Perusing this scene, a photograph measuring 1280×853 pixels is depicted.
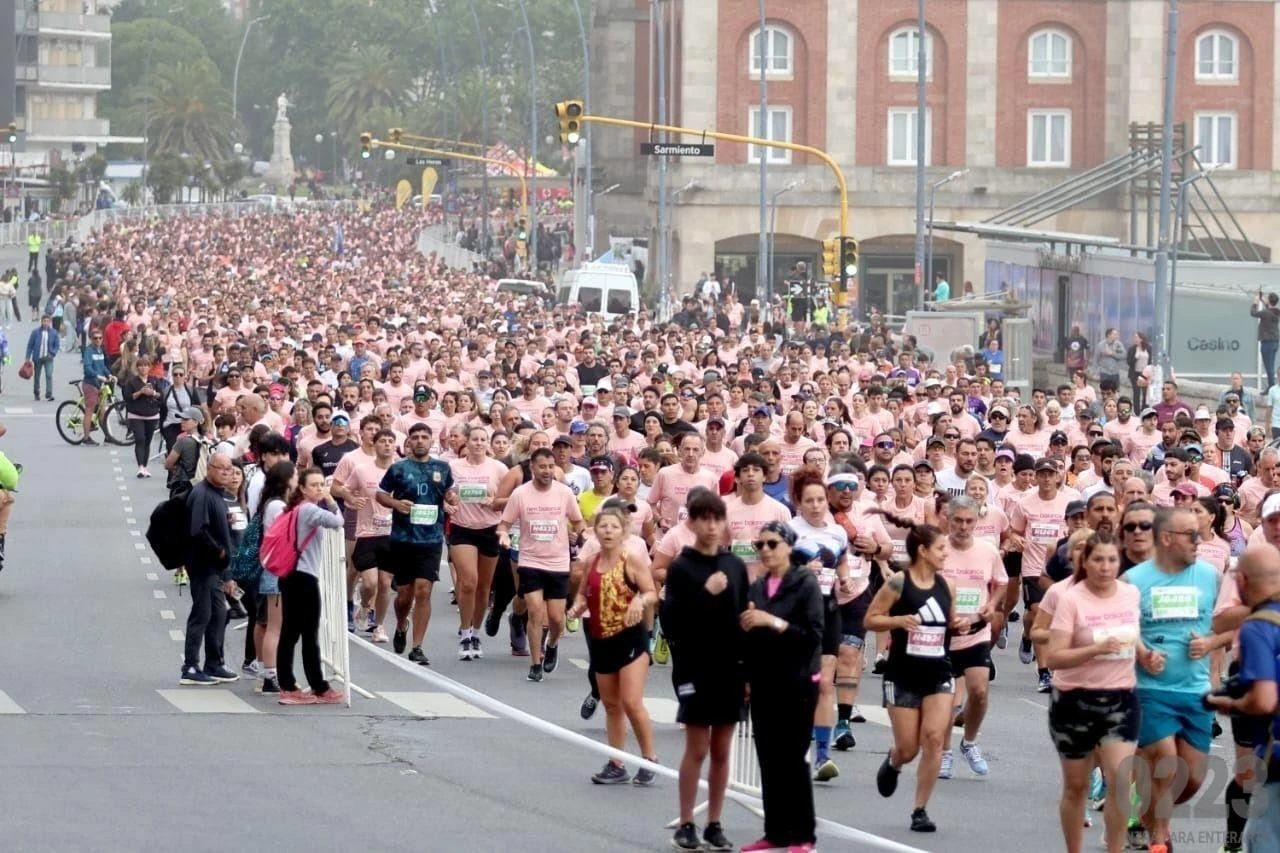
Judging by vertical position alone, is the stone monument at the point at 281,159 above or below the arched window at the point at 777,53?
above

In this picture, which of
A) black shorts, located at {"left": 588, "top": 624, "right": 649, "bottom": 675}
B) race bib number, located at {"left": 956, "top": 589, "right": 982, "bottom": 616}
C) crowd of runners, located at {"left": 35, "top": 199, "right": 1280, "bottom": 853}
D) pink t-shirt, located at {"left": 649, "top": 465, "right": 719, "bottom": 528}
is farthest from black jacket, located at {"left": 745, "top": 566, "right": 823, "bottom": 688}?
pink t-shirt, located at {"left": 649, "top": 465, "right": 719, "bottom": 528}

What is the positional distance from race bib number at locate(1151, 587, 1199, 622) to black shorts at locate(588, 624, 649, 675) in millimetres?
2813

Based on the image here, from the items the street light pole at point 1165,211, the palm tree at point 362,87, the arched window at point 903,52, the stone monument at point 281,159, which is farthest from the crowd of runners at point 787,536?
the stone monument at point 281,159

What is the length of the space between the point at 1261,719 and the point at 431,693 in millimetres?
7617

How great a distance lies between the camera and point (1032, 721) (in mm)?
15523

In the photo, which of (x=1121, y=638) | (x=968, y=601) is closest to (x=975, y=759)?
(x=968, y=601)

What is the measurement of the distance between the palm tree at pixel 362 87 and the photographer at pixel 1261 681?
145 meters

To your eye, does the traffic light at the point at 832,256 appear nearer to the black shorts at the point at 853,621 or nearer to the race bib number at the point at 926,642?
the black shorts at the point at 853,621

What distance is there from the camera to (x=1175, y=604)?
10.7 m

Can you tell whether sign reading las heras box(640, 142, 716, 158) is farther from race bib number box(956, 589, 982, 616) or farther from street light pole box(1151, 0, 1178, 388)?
race bib number box(956, 589, 982, 616)

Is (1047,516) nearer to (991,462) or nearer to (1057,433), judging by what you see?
(991,462)

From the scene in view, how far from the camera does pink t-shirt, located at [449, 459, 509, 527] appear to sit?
57.4ft

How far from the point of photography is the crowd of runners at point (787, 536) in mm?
10617

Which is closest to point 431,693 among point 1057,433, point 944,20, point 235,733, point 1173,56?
point 235,733
